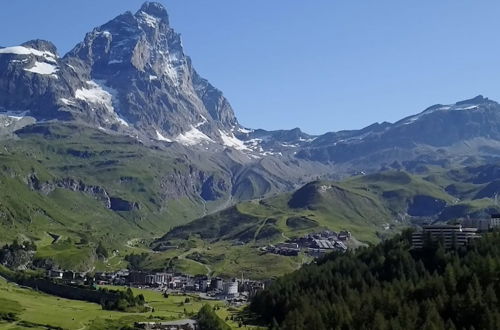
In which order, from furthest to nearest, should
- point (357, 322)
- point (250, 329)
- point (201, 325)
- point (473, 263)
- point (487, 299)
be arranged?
point (201, 325)
point (250, 329)
point (473, 263)
point (357, 322)
point (487, 299)

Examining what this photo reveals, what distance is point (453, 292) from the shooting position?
457 feet

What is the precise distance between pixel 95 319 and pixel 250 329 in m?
48.8

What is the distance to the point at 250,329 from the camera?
176 m

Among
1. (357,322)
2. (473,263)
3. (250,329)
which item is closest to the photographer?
(357,322)

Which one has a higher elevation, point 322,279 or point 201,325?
point 322,279

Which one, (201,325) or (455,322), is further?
(201,325)

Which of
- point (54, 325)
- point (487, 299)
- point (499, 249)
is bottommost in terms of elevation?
point (54, 325)

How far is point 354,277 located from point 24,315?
93460 mm

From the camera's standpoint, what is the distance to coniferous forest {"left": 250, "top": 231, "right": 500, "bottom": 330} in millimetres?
124625

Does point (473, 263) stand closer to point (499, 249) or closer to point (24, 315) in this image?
point (499, 249)

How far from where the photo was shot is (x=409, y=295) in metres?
148

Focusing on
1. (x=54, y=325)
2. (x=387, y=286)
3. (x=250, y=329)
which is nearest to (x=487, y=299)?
(x=387, y=286)

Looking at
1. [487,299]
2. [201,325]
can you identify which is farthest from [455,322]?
[201,325]

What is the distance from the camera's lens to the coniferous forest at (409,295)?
124625 millimetres
